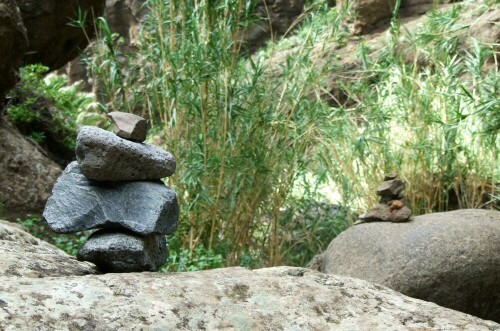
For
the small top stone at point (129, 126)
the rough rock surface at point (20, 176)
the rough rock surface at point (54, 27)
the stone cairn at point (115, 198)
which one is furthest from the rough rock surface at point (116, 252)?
the rough rock surface at point (54, 27)

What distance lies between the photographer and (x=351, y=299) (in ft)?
8.83

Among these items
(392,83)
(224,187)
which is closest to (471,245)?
(224,187)

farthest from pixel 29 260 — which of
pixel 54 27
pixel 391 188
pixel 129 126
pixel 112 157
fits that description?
pixel 54 27

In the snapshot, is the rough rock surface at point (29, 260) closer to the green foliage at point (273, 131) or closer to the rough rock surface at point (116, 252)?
the rough rock surface at point (116, 252)

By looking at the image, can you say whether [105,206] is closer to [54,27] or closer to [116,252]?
[116,252]

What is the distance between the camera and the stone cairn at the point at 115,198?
288 cm

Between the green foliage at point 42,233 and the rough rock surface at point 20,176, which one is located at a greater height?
the rough rock surface at point 20,176

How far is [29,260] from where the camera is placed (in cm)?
271

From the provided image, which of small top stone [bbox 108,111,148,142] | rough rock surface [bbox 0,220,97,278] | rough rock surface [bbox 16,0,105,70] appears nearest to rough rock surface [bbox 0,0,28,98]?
rough rock surface [bbox 16,0,105,70]

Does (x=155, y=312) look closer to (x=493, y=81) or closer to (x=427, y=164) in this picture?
(x=493, y=81)

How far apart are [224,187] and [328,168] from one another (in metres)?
1.31

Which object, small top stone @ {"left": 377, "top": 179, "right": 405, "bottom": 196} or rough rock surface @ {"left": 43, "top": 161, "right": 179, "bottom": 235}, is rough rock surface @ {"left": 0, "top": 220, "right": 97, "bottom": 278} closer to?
rough rock surface @ {"left": 43, "top": 161, "right": 179, "bottom": 235}

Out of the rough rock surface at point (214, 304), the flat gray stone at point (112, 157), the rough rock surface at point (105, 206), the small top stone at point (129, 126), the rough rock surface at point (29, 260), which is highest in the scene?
the small top stone at point (129, 126)

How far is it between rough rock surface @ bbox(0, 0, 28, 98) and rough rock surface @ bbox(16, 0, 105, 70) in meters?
0.85
